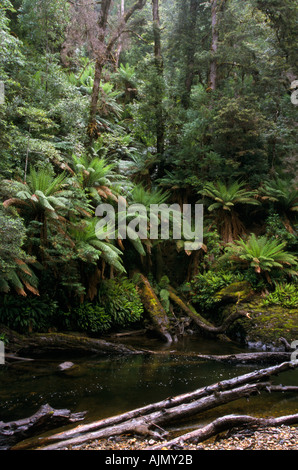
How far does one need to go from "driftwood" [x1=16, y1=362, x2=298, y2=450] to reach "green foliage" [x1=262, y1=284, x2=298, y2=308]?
12.0ft

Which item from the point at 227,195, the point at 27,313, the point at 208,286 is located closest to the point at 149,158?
the point at 227,195

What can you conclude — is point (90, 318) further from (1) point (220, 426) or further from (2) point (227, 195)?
(2) point (227, 195)

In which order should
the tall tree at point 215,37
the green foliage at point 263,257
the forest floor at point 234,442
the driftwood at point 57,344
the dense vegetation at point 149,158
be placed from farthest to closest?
1. the tall tree at point 215,37
2. the green foliage at point 263,257
3. the dense vegetation at point 149,158
4. the driftwood at point 57,344
5. the forest floor at point 234,442

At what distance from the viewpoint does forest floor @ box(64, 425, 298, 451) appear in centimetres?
293

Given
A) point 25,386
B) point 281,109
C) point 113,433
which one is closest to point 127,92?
point 281,109

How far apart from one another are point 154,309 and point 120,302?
0.96m

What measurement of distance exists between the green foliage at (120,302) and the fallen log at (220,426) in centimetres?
446

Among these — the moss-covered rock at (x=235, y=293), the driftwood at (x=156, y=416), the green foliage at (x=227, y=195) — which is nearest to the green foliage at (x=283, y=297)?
the moss-covered rock at (x=235, y=293)

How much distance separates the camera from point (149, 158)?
11742 millimetres

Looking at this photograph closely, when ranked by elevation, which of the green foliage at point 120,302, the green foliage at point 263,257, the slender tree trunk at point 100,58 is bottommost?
the green foliage at point 120,302

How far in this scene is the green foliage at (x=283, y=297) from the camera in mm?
7613

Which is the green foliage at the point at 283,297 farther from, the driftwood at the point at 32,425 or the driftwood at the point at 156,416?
the driftwood at the point at 32,425

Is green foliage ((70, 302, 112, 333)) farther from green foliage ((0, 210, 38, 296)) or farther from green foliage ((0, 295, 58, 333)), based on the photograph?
green foliage ((0, 210, 38, 296))

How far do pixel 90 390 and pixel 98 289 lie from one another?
3.15m
